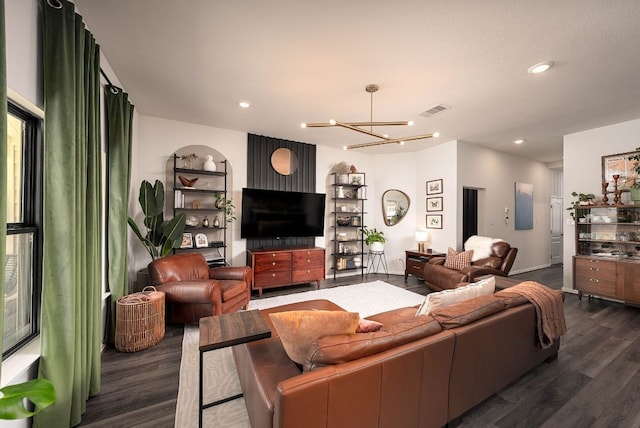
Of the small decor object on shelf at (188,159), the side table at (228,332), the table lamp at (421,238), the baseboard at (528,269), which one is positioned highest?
the small decor object on shelf at (188,159)

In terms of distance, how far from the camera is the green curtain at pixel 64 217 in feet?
5.14

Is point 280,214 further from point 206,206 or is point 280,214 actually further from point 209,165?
point 209,165

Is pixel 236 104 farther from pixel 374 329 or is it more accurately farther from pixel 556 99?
pixel 556 99

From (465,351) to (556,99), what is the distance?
3.51m

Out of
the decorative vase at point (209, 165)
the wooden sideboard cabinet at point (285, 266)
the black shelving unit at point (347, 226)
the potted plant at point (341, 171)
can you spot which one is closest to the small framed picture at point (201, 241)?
the wooden sideboard cabinet at point (285, 266)

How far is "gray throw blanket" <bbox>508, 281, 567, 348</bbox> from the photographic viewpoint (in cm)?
214

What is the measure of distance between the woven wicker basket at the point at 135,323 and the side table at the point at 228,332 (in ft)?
3.98

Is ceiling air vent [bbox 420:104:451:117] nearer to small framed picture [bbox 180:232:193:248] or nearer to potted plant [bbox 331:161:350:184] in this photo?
potted plant [bbox 331:161:350:184]

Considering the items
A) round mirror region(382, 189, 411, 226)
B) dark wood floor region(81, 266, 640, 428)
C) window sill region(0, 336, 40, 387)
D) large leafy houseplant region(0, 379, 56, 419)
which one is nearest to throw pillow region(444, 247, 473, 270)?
dark wood floor region(81, 266, 640, 428)

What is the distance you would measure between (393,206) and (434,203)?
0.92m

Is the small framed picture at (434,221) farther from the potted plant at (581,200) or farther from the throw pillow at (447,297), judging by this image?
the throw pillow at (447,297)

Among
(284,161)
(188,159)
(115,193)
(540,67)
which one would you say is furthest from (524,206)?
(115,193)

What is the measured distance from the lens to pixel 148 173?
410 cm

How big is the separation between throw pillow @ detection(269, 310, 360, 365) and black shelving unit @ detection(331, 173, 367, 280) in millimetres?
4113
